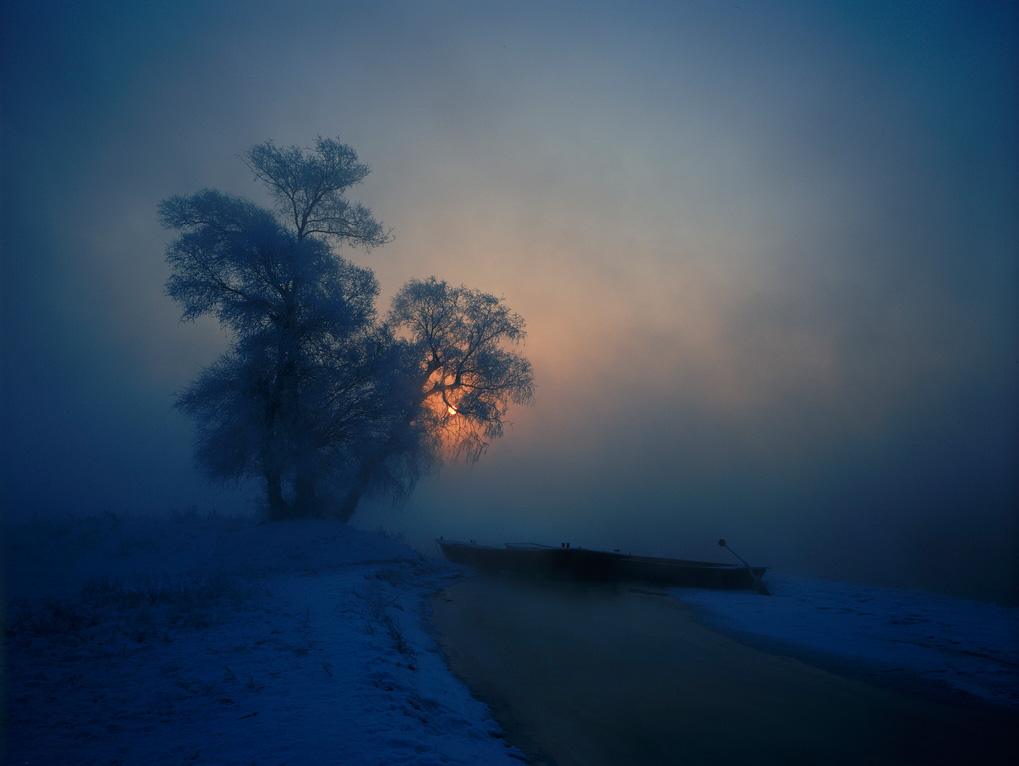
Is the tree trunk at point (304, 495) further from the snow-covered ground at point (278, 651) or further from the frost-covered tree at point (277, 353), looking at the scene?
the snow-covered ground at point (278, 651)

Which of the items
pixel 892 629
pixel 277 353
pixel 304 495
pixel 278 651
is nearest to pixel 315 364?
pixel 277 353

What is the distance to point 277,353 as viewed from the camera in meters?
16.1

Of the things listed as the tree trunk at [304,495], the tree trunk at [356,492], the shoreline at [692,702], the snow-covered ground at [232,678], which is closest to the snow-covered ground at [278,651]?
the snow-covered ground at [232,678]

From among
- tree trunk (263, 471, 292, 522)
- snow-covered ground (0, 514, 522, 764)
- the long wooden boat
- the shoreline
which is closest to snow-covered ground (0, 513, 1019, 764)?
snow-covered ground (0, 514, 522, 764)

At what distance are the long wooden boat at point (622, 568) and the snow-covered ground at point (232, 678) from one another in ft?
22.7

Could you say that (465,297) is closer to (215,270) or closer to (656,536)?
(215,270)

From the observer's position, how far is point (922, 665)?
747 cm

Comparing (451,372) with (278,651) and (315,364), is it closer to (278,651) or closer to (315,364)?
(315,364)

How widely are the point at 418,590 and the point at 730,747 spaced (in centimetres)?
920

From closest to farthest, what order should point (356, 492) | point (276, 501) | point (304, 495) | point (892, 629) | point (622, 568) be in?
point (892, 629) → point (622, 568) → point (276, 501) → point (304, 495) → point (356, 492)

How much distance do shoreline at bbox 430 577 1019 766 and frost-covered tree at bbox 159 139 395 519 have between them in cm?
895

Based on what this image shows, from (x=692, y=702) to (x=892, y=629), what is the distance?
6193mm

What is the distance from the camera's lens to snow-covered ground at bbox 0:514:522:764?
3.76 metres

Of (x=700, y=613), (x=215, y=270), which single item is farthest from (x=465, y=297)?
(x=700, y=613)
